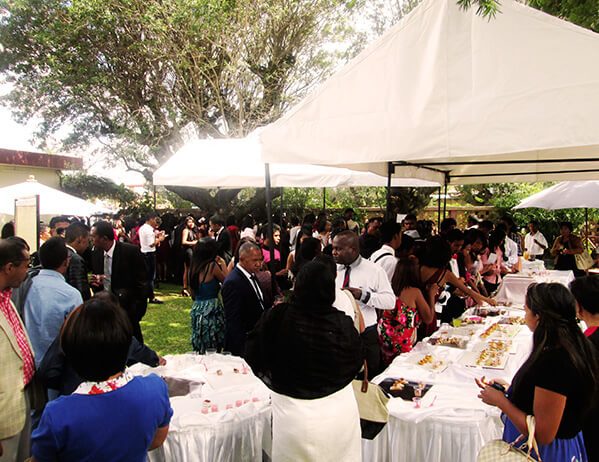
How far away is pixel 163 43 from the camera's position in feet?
46.0

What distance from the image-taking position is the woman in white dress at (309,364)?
2064 millimetres

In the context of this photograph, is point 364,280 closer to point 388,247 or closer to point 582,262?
point 388,247

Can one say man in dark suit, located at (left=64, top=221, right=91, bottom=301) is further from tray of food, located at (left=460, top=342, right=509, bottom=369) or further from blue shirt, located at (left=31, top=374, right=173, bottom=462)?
tray of food, located at (left=460, top=342, right=509, bottom=369)

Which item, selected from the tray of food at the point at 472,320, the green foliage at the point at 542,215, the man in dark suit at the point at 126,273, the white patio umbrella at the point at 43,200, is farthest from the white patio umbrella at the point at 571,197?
the white patio umbrella at the point at 43,200

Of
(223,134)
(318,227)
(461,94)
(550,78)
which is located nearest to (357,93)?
(461,94)

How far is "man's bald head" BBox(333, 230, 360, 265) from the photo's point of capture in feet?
11.5

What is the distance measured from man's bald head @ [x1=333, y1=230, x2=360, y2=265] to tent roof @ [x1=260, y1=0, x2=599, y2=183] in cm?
61

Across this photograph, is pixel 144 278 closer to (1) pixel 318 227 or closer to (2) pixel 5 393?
(2) pixel 5 393

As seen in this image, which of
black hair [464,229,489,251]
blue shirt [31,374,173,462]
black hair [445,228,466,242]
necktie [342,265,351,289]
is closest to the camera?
blue shirt [31,374,173,462]

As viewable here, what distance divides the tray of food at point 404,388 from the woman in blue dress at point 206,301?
194 centimetres

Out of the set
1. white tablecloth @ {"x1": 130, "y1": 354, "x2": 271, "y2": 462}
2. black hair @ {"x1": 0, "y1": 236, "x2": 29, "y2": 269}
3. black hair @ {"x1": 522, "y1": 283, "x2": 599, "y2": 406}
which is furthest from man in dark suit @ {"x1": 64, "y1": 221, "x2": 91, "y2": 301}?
black hair @ {"x1": 522, "y1": 283, "x2": 599, "y2": 406}

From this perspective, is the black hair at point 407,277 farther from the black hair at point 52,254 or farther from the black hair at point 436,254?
the black hair at point 52,254

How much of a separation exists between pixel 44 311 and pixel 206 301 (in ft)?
5.80

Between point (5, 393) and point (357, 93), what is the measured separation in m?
2.69
